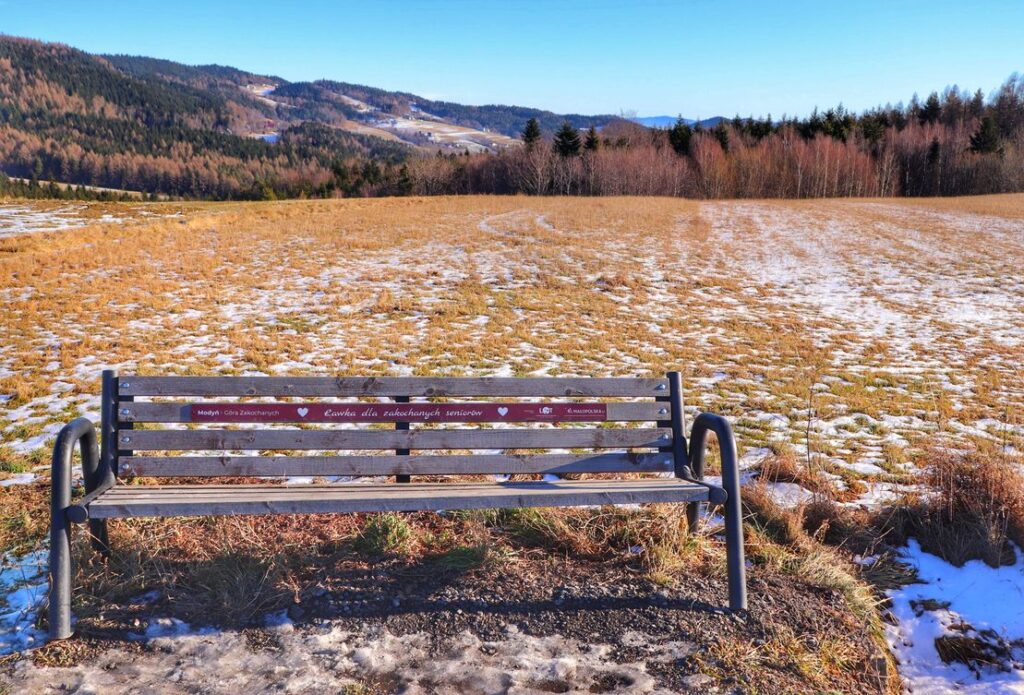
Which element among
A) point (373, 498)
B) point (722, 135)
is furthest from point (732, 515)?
point (722, 135)

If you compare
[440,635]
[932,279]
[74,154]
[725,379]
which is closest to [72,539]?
[440,635]

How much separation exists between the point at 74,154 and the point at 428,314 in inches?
5802

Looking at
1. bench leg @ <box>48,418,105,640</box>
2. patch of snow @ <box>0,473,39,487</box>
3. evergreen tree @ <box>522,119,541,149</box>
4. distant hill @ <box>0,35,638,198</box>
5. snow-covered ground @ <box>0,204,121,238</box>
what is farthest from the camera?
distant hill @ <box>0,35,638,198</box>

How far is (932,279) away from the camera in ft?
61.1

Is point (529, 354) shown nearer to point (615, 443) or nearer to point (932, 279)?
point (615, 443)

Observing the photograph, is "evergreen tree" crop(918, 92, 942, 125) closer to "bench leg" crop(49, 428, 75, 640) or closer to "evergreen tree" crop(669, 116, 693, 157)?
"evergreen tree" crop(669, 116, 693, 157)

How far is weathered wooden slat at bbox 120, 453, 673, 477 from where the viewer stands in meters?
3.53

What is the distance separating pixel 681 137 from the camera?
68.9 metres

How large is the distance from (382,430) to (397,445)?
125mm

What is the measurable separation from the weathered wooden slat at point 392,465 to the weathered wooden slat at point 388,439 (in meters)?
0.07

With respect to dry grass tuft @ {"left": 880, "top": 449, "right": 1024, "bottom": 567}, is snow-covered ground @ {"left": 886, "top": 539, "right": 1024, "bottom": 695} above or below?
below

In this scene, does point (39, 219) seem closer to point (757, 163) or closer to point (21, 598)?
point (21, 598)

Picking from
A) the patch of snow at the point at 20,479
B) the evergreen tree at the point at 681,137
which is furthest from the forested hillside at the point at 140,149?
the patch of snow at the point at 20,479

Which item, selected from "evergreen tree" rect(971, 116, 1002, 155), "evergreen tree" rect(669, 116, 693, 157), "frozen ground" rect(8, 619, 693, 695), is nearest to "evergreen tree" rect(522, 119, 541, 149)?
"evergreen tree" rect(669, 116, 693, 157)
